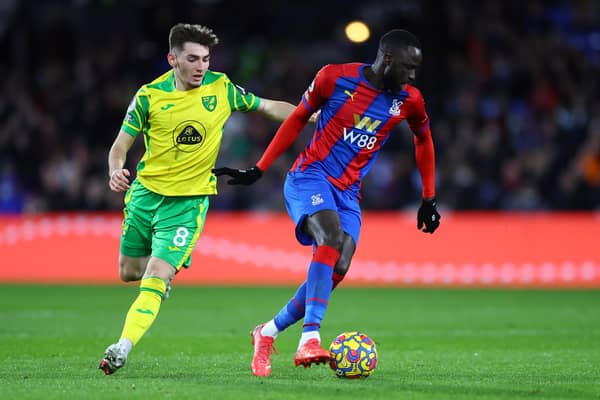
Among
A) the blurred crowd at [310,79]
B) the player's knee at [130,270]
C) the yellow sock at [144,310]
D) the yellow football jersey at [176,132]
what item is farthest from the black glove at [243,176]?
the blurred crowd at [310,79]

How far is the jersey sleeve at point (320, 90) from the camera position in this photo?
24.3 ft

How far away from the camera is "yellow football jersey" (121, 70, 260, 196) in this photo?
25.1 ft

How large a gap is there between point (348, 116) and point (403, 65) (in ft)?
1.68

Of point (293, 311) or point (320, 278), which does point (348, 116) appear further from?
point (293, 311)

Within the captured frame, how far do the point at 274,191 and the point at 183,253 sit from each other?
10933mm

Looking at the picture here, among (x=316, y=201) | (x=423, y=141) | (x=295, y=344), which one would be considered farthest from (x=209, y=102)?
(x=295, y=344)

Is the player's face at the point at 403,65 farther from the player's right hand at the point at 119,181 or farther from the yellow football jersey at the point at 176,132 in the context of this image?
the player's right hand at the point at 119,181

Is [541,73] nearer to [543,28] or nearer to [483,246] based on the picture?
[543,28]

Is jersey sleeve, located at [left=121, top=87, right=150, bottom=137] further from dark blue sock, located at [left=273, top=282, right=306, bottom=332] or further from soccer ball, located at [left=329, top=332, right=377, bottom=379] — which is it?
soccer ball, located at [left=329, top=332, right=377, bottom=379]

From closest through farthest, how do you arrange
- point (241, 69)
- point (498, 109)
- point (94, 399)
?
point (94, 399) → point (498, 109) → point (241, 69)

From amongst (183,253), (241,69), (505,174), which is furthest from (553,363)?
(241,69)

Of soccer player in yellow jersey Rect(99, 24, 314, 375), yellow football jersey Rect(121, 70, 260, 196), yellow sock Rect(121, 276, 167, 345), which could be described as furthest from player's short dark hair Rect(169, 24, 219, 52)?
yellow sock Rect(121, 276, 167, 345)

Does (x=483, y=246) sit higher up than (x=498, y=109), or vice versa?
(x=498, y=109)

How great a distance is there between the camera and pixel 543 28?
2112 cm
